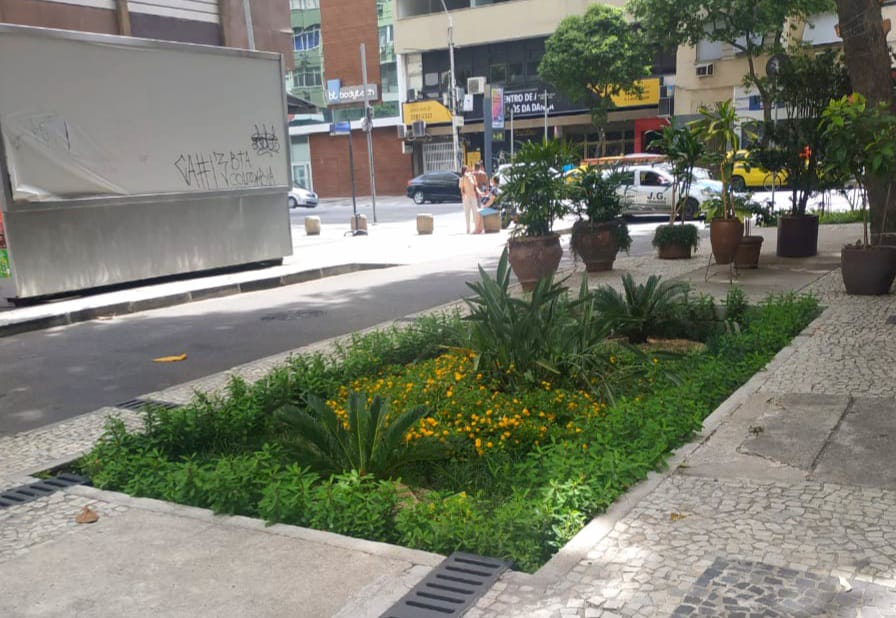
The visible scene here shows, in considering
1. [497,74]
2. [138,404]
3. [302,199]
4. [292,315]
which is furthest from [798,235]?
[497,74]

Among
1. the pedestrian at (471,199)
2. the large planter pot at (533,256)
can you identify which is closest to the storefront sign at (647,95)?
the pedestrian at (471,199)

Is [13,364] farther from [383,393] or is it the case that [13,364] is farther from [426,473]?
[426,473]

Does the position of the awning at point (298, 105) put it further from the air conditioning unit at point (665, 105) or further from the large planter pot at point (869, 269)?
the air conditioning unit at point (665, 105)

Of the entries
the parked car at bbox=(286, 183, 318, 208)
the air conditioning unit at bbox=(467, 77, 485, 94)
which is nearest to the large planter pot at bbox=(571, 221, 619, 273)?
the air conditioning unit at bbox=(467, 77, 485, 94)

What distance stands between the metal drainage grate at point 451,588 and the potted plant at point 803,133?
1160cm

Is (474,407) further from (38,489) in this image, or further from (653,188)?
(653,188)

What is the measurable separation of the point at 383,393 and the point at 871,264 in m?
6.49

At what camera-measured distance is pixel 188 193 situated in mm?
14258

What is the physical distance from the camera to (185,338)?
982 cm

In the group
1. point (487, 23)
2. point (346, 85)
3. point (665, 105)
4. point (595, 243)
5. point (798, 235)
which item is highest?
point (487, 23)

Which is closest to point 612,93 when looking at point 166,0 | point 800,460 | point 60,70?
point 166,0

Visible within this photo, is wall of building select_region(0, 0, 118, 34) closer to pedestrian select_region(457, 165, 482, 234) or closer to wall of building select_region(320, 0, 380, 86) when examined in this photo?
pedestrian select_region(457, 165, 482, 234)

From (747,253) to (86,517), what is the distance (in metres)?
10.4

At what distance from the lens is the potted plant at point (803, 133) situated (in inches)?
529
